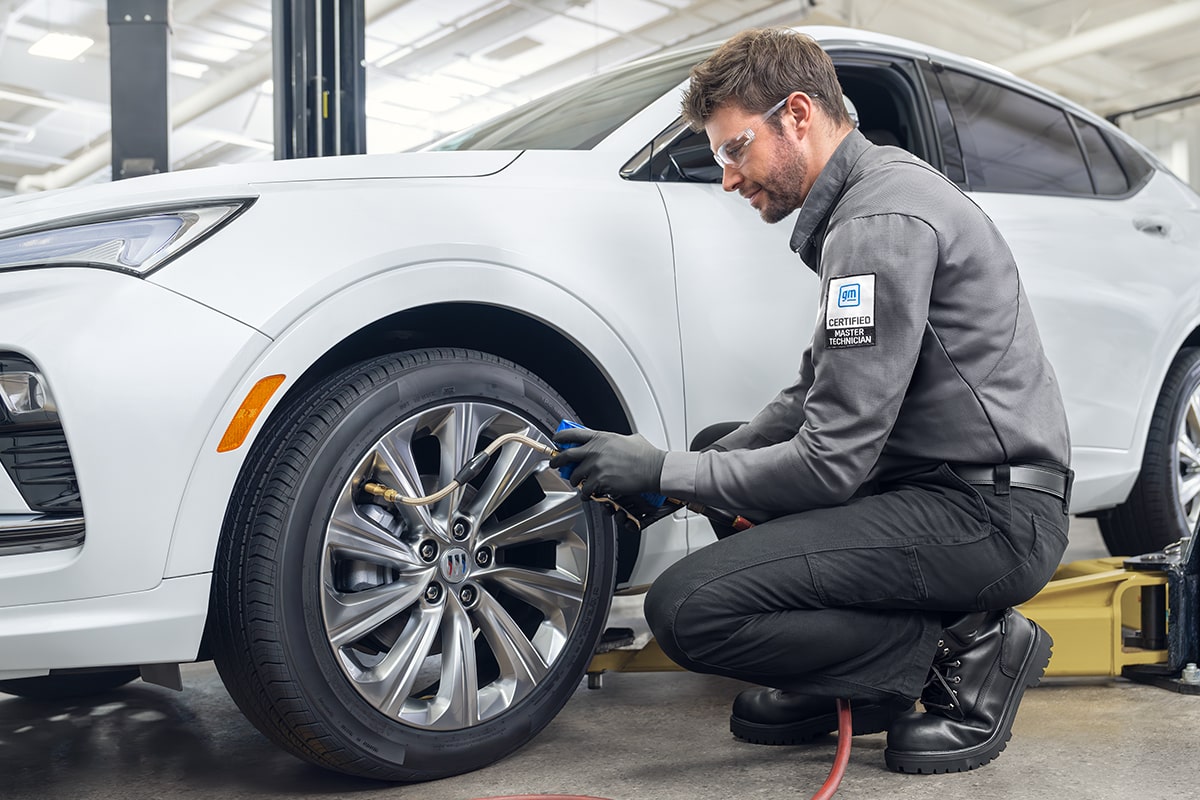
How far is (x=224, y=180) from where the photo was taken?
5.60ft

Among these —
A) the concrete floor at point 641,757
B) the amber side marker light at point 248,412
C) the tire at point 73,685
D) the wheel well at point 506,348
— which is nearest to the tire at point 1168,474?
the concrete floor at point 641,757

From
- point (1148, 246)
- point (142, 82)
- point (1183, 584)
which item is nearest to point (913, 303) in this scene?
point (1183, 584)

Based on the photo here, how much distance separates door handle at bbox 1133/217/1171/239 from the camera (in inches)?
117

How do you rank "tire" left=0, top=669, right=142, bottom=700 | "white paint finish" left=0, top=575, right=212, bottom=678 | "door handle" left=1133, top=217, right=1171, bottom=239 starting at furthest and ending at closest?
"door handle" left=1133, top=217, right=1171, bottom=239, "tire" left=0, top=669, right=142, bottom=700, "white paint finish" left=0, top=575, right=212, bottom=678

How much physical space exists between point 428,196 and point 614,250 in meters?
0.36

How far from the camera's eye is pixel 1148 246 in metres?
2.96

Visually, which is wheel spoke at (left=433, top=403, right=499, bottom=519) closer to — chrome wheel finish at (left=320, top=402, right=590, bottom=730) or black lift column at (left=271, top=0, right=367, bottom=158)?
chrome wheel finish at (left=320, top=402, right=590, bottom=730)

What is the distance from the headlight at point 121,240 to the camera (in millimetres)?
1552

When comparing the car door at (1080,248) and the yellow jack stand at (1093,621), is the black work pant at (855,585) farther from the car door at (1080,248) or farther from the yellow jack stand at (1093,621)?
the car door at (1080,248)

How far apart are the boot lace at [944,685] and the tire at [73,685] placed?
67.6 inches

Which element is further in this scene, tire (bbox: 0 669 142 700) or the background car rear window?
the background car rear window

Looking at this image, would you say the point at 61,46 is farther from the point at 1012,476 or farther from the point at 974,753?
the point at 974,753

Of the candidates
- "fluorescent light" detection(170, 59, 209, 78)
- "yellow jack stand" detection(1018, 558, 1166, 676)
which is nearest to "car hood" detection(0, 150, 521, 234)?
"yellow jack stand" detection(1018, 558, 1166, 676)

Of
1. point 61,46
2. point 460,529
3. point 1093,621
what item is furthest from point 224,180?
point 61,46
